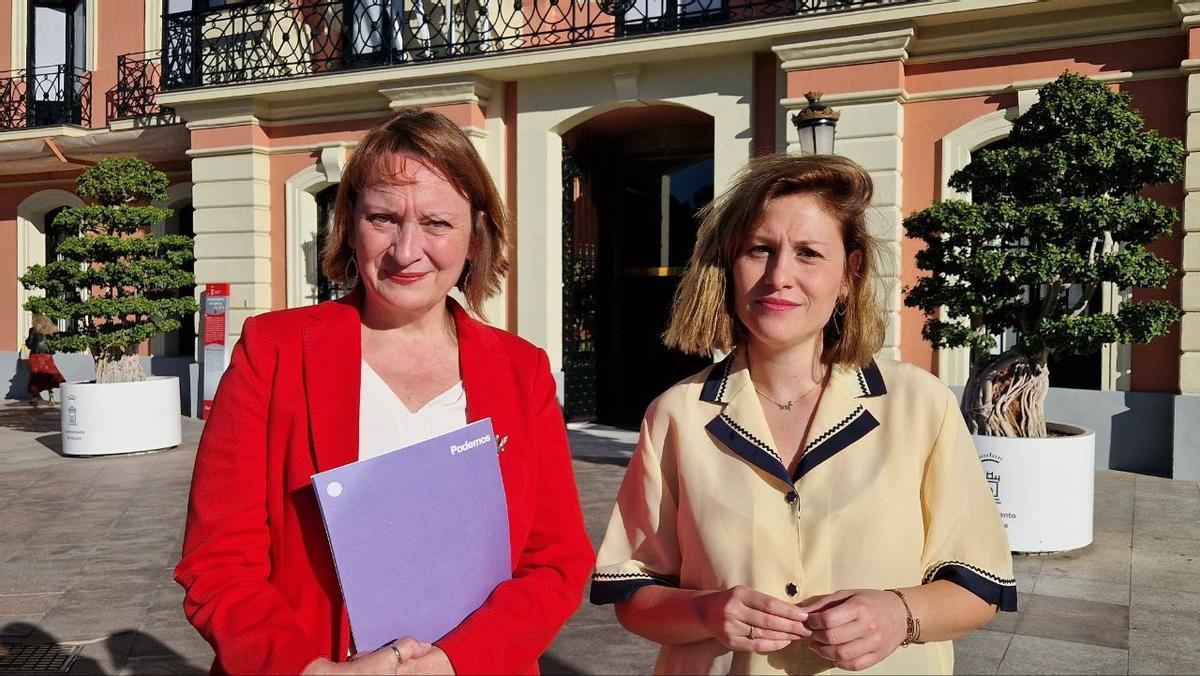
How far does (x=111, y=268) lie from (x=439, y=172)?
1015cm

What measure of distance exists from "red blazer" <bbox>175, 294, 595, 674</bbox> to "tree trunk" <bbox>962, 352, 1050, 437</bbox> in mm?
5274

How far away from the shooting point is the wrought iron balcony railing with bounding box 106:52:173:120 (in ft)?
47.9

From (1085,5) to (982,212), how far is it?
384 centimetres

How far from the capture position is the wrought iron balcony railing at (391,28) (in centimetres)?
1123

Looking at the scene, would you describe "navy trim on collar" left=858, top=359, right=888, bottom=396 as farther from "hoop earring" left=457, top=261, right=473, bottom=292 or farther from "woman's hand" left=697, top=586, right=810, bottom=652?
"hoop earring" left=457, top=261, right=473, bottom=292

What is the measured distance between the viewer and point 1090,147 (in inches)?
245

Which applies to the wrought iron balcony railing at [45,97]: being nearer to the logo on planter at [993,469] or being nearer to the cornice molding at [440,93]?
the cornice molding at [440,93]

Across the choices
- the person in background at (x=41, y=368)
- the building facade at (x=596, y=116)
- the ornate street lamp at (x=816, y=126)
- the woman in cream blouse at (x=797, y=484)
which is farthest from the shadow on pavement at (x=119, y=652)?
the person in background at (x=41, y=368)

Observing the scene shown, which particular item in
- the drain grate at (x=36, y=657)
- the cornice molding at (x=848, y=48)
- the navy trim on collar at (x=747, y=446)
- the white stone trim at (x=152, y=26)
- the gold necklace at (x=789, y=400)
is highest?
the white stone trim at (x=152, y=26)

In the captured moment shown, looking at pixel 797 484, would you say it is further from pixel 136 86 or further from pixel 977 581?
pixel 136 86

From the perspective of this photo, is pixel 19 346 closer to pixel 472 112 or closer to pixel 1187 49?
pixel 472 112

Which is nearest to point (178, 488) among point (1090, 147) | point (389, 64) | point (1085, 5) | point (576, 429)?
point (576, 429)

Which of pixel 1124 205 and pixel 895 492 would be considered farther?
pixel 1124 205

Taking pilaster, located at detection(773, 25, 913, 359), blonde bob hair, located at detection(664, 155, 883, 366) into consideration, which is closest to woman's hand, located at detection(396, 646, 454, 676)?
blonde bob hair, located at detection(664, 155, 883, 366)
